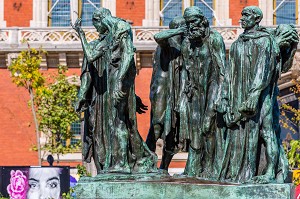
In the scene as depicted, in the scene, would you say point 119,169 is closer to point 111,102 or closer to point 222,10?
point 111,102

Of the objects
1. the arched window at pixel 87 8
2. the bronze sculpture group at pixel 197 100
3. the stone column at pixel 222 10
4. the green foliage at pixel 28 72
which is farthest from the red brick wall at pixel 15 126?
the bronze sculpture group at pixel 197 100

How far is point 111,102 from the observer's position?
15758mm

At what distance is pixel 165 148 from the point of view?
1658 centimetres

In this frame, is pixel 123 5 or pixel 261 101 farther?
pixel 123 5

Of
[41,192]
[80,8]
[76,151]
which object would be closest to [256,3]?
[80,8]

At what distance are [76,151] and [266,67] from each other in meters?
25.4

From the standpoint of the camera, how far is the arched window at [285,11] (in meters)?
43.3

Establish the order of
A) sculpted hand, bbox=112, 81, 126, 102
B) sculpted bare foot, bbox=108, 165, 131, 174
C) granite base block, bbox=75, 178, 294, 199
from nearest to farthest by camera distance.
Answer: granite base block, bbox=75, 178, 294, 199 → sculpted hand, bbox=112, 81, 126, 102 → sculpted bare foot, bbox=108, 165, 131, 174

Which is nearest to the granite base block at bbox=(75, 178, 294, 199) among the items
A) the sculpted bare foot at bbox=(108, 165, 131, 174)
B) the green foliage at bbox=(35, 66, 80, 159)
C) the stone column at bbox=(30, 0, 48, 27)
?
the sculpted bare foot at bbox=(108, 165, 131, 174)

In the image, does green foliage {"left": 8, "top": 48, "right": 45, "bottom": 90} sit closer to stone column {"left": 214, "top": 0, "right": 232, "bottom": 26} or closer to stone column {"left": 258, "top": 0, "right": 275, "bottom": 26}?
stone column {"left": 214, "top": 0, "right": 232, "bottom": 26}

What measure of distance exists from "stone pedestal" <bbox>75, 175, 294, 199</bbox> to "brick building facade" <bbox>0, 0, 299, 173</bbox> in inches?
947

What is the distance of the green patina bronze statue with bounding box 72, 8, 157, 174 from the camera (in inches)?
618

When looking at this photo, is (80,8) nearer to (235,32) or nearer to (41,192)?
(235,32)

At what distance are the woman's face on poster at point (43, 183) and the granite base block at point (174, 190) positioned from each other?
1050 centimetres
